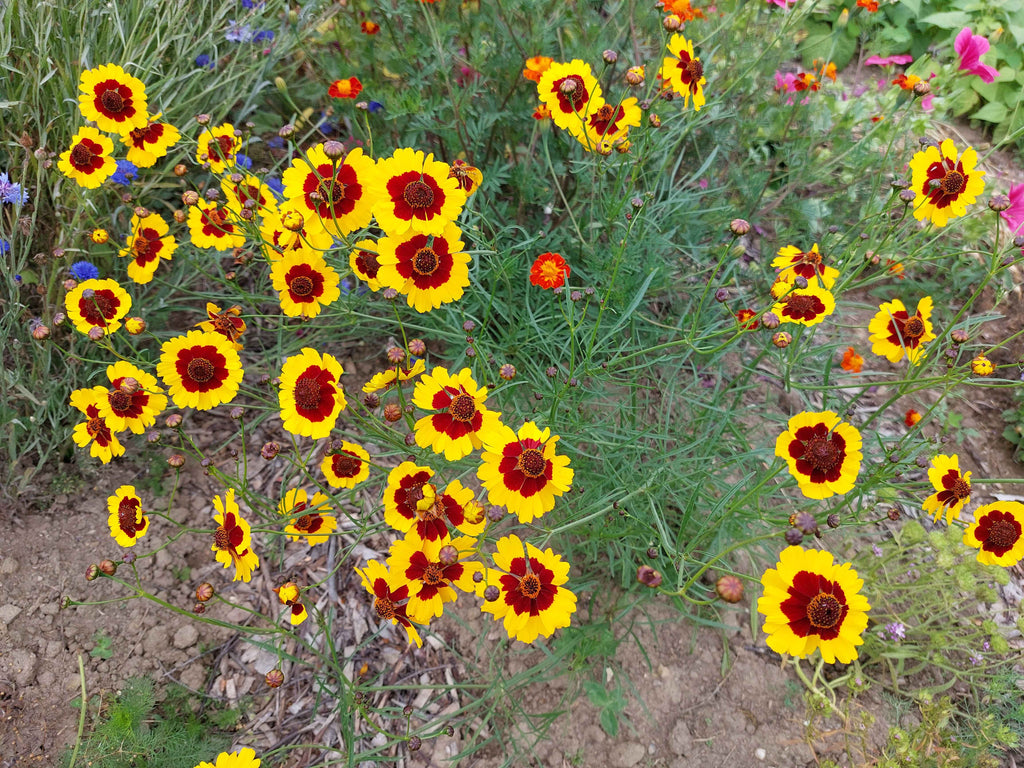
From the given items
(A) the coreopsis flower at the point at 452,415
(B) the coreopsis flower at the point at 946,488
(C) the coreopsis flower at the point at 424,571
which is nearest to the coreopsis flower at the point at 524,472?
(A) the coreopsis flower at the point at 452,415

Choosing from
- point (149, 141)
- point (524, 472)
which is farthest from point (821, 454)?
point (149, 141)

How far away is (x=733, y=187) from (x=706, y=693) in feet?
8.14

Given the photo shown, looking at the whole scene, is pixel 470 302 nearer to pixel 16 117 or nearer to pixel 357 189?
pixel 357 189

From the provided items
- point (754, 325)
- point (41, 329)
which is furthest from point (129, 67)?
point (754, 325)

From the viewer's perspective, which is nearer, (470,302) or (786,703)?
(786,703)

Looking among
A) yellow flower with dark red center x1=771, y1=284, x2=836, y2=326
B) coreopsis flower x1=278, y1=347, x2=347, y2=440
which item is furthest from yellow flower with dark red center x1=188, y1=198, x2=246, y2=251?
yellow flower with dark red center x1=771, y1=284, x2=836, y2=326

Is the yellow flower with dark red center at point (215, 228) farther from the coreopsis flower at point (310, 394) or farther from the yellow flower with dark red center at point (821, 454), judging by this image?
the yellow flower with dark red center at point (821, 454)

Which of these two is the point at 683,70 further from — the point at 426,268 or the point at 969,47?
the point at 969,47

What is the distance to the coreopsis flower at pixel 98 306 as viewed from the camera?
2258 millimetres

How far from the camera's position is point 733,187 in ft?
11.6

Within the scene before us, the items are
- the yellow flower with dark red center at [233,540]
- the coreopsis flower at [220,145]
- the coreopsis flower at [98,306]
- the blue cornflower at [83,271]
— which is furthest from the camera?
the blue cornflower at [83,271]

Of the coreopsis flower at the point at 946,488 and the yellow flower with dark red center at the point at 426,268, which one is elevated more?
the yellow flower with dark red center at the point at 426,268

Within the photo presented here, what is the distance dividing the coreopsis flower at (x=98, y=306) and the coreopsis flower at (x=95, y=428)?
0.23m

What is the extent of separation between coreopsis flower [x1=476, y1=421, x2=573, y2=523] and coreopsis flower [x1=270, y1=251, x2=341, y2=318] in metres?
0.76
